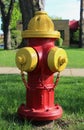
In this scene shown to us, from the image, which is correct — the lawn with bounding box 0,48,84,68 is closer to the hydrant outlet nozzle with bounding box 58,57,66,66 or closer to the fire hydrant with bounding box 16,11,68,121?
the fire hydrant with bounding box 16,11,68,121

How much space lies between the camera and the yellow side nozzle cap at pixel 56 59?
15.4ft

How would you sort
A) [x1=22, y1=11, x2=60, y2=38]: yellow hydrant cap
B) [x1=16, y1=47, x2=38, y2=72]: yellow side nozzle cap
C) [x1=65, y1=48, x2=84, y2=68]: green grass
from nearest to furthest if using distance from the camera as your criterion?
[x1=16, y1=47, x2=38, y2=72]: yellow side nozzle cap → [x1=22, y1=11, x2=60, y2=38]: yellow hydrant cap → [x1=65, y1=48, x2=84, y2=68]: green grass

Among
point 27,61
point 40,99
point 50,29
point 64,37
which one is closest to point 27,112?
point 40,99

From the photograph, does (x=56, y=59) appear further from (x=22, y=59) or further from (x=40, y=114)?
(x=40, y=114)

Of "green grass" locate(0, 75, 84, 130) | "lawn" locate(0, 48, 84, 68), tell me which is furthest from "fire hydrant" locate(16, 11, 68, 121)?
"lawn" locate(0, 48, 84, 68)

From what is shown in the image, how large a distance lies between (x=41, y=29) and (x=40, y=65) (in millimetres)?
409

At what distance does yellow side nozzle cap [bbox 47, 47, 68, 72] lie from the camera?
4.70 meters

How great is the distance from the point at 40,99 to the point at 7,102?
4.93ft

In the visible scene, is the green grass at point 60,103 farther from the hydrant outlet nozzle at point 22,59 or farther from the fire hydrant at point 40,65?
the hydrant outlet nozzle at point 22,59

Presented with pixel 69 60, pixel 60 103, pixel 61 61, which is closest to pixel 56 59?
pixel 61 61

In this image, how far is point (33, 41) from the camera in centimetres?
491

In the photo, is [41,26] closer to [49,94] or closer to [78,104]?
[49,94]

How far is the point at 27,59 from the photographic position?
470cm

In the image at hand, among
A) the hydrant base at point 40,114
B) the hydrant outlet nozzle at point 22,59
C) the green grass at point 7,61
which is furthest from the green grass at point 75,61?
the hydrant outlet nozzle at point 22,59
